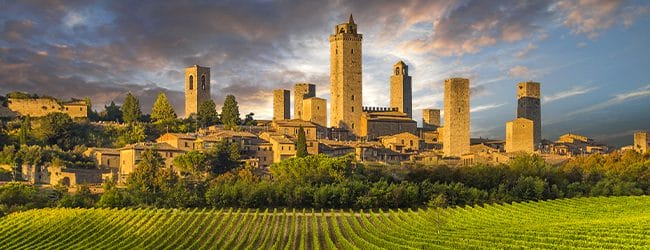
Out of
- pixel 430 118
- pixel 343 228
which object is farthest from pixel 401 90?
pixel 343 228

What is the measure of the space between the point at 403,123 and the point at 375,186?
31.5 meters

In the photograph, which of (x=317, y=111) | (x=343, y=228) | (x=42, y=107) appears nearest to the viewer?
(x=343, y=228)

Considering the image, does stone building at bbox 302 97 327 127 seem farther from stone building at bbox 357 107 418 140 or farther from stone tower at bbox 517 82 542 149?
stone tower at bbox 517 82 542 149

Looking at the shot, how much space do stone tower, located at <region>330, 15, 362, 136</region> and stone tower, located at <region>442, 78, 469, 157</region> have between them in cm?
1044

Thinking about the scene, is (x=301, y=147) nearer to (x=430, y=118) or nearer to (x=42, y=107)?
(x=42, y=107)

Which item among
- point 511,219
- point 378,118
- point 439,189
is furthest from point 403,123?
point 511,219

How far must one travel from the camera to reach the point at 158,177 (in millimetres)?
44031

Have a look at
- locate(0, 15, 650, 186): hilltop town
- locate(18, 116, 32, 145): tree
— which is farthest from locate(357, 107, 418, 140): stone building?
locate(18, 116, 32, 145): tree

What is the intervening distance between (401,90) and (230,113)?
24.6m

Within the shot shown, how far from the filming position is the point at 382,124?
70500 millimetres

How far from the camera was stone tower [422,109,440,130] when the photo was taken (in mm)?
81625

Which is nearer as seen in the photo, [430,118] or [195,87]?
[195,87]

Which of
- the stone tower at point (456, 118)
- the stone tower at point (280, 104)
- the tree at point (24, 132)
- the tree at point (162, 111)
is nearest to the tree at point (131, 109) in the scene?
the tree at point (162, 111)

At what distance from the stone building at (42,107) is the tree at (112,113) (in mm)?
3009
